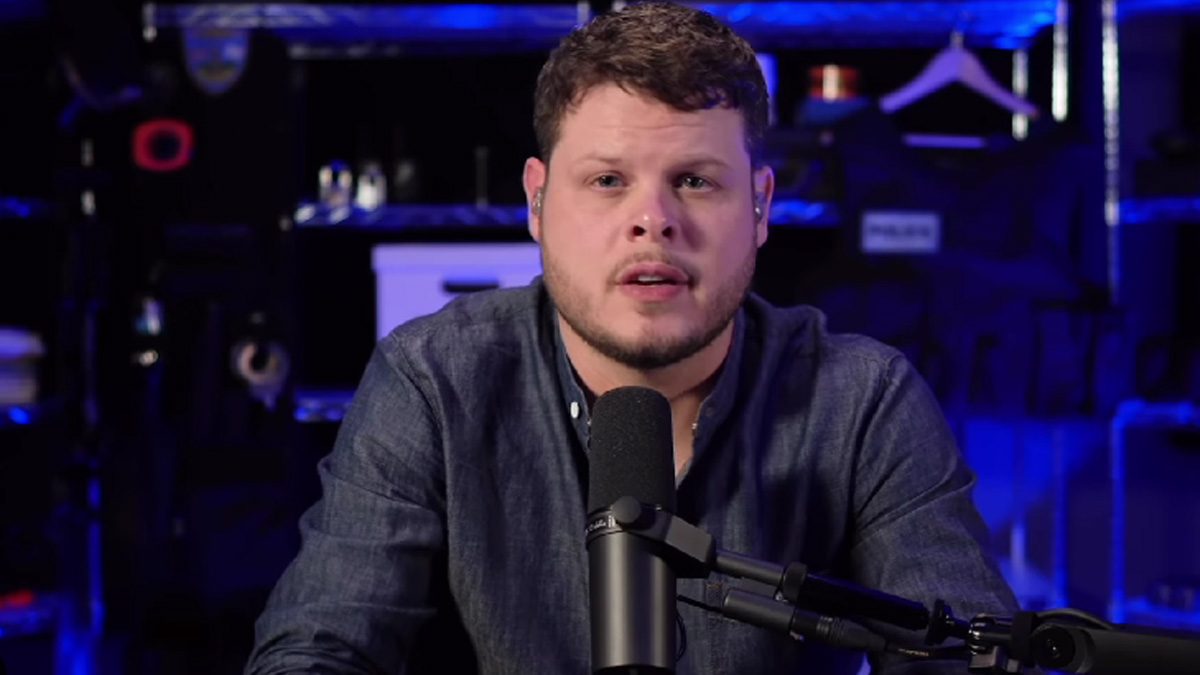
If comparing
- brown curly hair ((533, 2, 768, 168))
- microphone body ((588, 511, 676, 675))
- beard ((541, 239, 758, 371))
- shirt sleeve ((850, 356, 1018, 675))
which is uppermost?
brown curly hair ((533, 2, 768, 168))

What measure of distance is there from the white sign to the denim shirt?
1730mm

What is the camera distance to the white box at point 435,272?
133 inches

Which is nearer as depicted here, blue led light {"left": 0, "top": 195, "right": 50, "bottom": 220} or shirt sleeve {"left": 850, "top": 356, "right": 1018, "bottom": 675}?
shirt sleeve {"left": 850, "top": 356, "right": 1018, "bottom": 675}

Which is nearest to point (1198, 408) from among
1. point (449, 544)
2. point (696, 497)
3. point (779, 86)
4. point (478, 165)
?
point (779, 86)

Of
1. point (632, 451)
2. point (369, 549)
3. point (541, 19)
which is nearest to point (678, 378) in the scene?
point (369, 549)

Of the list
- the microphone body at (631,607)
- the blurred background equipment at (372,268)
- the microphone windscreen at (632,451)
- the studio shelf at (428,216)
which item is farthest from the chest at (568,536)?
the studio shelf at (428,216)

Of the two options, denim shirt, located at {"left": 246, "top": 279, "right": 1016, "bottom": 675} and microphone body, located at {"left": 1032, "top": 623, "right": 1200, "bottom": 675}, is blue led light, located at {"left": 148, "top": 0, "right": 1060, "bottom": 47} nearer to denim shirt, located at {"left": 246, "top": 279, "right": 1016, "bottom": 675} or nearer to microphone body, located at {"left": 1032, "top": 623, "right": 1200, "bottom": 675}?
denim shirt, located at {"left": 246, "top": 279, "right": 1016, "bottom": 675}

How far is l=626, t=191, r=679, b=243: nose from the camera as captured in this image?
134cm

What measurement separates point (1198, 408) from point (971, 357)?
0.53 metres

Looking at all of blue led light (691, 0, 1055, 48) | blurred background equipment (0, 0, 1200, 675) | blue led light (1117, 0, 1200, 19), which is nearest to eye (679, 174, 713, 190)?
blurred background equipment (0, 0, 1200, 675)

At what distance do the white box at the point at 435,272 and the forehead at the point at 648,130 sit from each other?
194 cm

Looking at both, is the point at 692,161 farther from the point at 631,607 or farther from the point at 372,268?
the point at 372,268

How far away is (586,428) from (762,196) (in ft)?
1.04

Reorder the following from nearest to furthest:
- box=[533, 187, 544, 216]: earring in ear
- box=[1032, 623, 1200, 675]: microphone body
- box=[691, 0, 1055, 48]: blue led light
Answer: box=[1032, 623, 1200, 675]: microphone body < box=[533, 187, 544, 216]: earring in ear < box=[691, 0, 1055, 48]: blue led light
